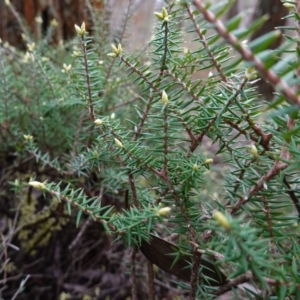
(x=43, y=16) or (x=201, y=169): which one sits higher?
(x=43, y=16)

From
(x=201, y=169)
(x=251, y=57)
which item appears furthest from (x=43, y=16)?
(x=251, y=57)

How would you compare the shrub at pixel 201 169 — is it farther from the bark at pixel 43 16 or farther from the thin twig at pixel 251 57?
the bark at pixel 43 16

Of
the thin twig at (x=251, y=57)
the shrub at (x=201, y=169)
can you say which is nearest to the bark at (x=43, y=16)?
the shrub at (x=201, y=169)

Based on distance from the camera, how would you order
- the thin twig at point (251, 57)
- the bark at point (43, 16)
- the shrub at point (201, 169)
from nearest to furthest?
the thin twig at point (251, 57), the shrub at point (201, 169), the bark at point (43, 16)

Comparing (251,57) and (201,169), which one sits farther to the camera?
(201,169)

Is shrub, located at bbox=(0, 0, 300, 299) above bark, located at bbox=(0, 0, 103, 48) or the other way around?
the other way around

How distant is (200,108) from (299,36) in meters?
0.14

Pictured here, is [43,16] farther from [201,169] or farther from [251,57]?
[251,57]

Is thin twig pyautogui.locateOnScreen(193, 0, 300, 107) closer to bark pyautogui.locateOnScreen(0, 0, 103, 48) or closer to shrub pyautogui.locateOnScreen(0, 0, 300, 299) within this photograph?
shrub pyautogui.locateOnScreen(0, 0, 300, 299)

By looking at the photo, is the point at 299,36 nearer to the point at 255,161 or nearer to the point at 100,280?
the point at 255,161

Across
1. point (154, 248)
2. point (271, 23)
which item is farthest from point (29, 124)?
point (271, 23)

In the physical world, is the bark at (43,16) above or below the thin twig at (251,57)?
above

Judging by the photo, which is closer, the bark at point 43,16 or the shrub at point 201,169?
the shrub at point 201,169

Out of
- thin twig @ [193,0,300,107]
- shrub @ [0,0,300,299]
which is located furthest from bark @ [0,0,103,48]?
thin twig @ [193,0,300,107]
